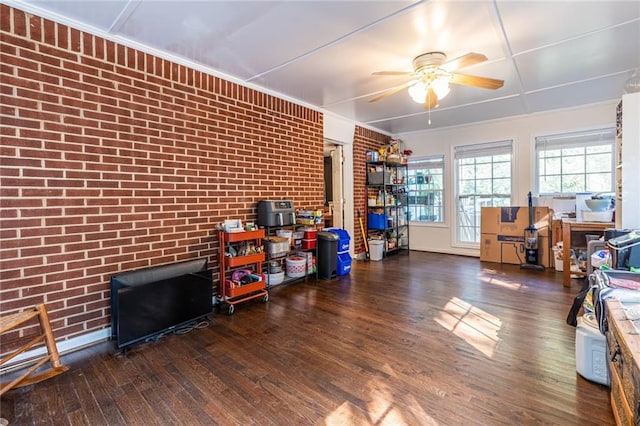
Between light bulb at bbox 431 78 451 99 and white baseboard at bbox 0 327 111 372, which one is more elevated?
light bulb at bbox 431 78 451 99

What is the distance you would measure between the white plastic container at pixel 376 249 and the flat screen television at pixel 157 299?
3410 mm

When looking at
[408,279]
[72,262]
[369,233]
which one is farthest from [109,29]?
[369,233]

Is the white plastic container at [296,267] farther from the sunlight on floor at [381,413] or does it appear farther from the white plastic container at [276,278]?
the sunlight on floor at [381,413]

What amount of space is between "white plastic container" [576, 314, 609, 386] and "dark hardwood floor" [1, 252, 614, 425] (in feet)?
0.22

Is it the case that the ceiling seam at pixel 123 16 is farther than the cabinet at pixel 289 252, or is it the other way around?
the cabinet at pixel 289 252

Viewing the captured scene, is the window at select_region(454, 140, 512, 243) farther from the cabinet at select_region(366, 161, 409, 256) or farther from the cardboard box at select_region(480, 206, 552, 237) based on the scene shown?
the cabinet at select_region(366, 161, 409, 256)

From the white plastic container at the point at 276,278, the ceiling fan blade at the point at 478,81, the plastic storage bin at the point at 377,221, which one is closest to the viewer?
the ceiling fan blade at the point at 478,81

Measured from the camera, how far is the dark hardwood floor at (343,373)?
5.44 feet

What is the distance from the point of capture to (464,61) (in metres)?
2.65

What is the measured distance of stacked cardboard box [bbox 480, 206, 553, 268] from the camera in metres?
5.02

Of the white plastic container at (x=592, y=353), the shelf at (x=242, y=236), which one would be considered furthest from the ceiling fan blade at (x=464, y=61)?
the shelf at (x=242, y=236)

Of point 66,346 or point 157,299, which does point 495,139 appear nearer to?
point 157,299

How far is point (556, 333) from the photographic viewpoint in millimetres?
2555

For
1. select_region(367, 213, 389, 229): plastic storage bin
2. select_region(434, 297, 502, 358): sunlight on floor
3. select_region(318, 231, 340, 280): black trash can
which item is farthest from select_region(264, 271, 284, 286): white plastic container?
select_region(367, 213, 389, 229): plastic storage bin
